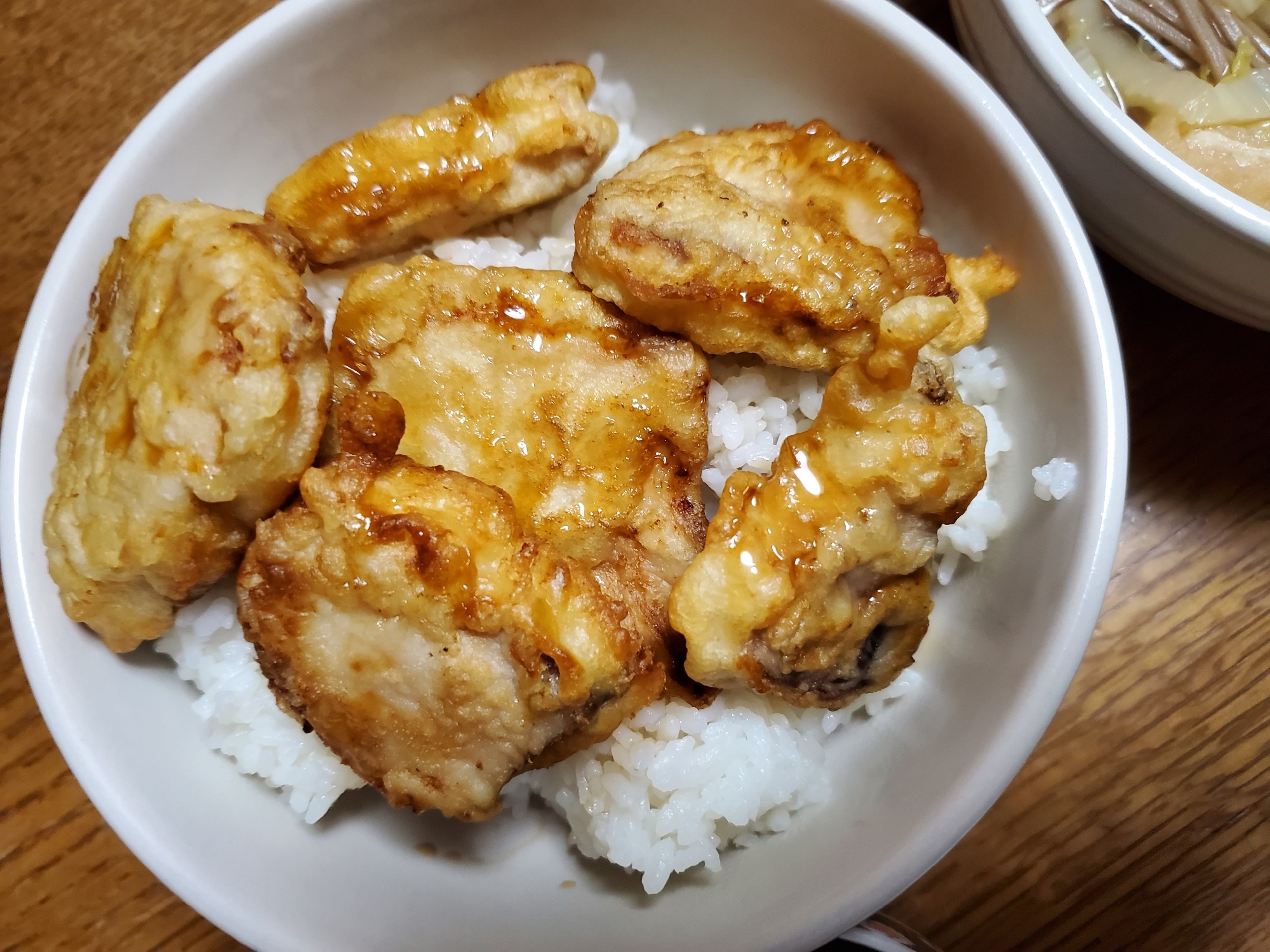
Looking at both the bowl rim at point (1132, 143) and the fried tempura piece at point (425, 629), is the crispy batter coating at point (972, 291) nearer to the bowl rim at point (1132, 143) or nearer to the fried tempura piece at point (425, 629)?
the bowl rim at point (1132, 143)

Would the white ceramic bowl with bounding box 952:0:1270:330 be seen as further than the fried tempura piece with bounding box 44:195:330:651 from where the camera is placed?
Yes

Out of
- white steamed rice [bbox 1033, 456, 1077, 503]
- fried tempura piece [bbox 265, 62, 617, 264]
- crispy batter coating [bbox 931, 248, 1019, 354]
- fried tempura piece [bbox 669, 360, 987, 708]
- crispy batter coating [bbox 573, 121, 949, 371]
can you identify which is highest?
fried tempura piece [bbox 265, 62, 617, 264]

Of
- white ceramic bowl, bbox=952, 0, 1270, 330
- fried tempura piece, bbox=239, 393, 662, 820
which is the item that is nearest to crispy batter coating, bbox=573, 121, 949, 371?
white ceramic bowl, bbox=952, 0, 1270, 330

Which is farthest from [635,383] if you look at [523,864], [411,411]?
[523,864]

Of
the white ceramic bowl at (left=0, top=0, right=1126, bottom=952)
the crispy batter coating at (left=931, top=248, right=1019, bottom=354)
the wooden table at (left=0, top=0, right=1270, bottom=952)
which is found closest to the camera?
the white ceramic bowl at (left=0, top=0, right=1126, bottom=952)

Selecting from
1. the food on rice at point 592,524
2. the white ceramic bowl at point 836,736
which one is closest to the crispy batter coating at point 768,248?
the food on rice at point 592,524

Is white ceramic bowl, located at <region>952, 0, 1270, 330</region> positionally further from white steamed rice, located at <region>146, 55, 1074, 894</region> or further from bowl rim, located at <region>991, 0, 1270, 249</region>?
white steamed rice, located at <region>146, 55, 1074, 894</region>
